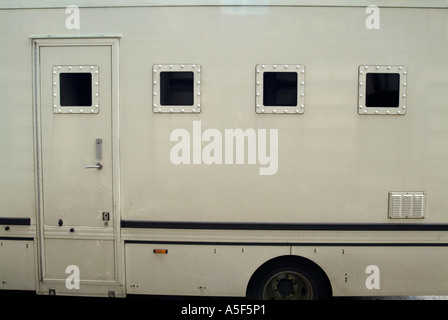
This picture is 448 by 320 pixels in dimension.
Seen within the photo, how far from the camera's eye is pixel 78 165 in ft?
9.45

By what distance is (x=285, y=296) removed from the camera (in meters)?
3.07

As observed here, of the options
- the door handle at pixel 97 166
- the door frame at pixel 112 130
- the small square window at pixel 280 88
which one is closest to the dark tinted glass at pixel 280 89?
the small square window at pixel 280 88

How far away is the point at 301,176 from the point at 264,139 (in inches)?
20.4

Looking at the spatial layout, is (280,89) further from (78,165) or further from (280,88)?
(78,165)

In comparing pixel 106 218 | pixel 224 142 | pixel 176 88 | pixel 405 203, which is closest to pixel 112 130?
pixel 176 88

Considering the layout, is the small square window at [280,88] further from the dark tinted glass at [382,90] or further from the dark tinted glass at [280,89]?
the dark tinted glass at [382,90]

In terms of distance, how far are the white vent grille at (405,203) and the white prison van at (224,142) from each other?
0.05 feet

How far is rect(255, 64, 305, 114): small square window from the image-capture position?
9.11 ft

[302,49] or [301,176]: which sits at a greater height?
[302,49]

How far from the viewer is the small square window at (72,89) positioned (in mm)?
2861

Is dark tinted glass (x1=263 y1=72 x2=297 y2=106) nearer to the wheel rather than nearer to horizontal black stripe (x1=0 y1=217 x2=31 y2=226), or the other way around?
the wheel

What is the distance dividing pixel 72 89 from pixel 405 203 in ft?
11.5

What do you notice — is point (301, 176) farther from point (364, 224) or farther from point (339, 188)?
point (364, 224)
